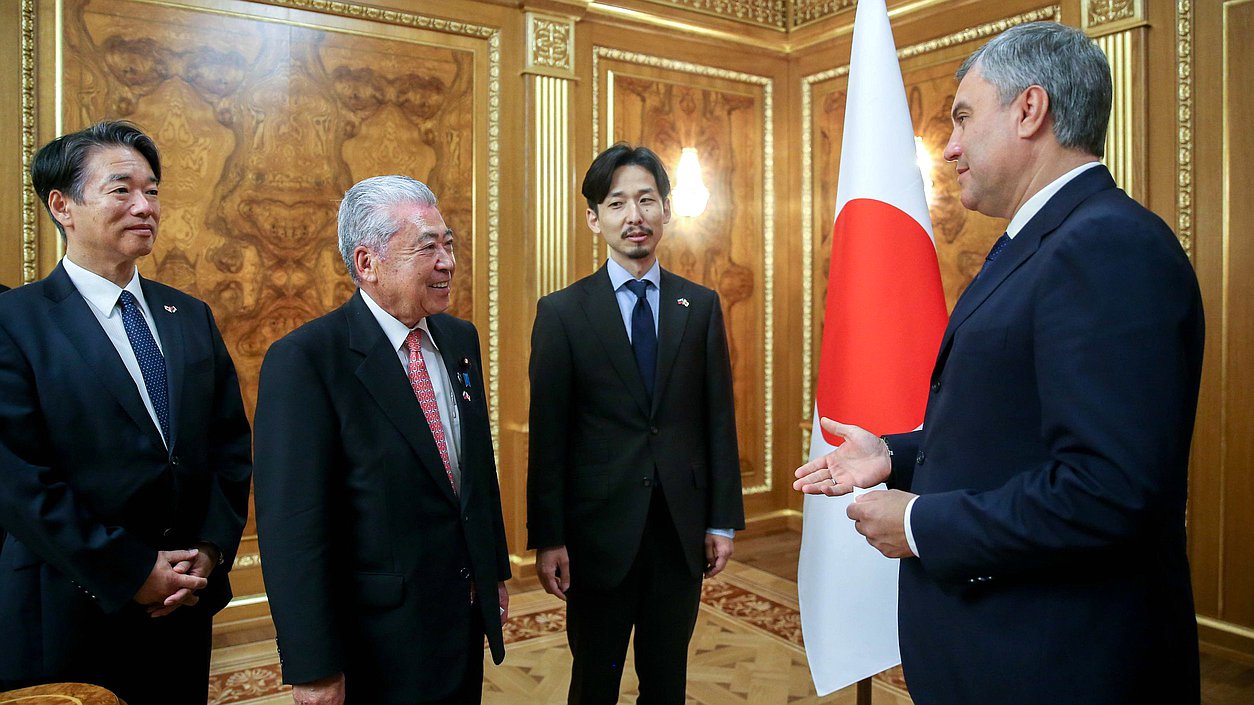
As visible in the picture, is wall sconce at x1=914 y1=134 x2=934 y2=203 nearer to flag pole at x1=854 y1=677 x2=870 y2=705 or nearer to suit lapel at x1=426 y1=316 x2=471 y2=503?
flag pole at x1=854 y1=677 x2=870 y2=705

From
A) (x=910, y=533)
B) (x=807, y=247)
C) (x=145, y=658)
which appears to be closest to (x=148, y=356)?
(x=145, y=658)

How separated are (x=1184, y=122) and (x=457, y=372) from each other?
3.18 metres

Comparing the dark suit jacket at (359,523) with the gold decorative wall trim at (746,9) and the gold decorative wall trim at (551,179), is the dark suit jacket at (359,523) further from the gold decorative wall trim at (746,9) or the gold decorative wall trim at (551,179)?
the gold decorative wall trim at (746,9)

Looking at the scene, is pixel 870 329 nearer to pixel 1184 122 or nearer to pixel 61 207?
pixel 1184 122

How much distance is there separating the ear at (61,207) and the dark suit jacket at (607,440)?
1116 millimetres

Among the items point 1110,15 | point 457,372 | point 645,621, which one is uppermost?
point 1110,15

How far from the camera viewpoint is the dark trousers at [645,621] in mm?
2230

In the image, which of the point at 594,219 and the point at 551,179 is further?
the point at 551,179

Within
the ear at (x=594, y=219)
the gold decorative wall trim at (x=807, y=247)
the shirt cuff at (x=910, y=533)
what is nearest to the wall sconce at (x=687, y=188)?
the gold decorative wall trim at (x=807, y=247)

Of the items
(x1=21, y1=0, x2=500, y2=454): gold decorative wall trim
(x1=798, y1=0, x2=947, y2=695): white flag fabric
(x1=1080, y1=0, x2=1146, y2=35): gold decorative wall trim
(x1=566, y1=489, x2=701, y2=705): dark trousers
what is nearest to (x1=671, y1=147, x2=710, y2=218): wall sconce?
(x1=21, y1=0, x2=500, y2=454): gold decorative wall trim

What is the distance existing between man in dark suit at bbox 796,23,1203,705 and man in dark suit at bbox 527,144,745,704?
927 mm

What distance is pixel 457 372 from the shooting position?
186cm

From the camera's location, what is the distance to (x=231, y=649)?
139 inches

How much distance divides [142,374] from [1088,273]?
6.26 feet
